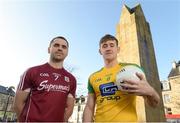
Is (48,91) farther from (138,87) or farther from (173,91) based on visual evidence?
(173,91)

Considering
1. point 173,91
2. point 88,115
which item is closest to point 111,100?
point 88,115

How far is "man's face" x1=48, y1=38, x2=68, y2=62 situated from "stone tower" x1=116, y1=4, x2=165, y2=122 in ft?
11.5

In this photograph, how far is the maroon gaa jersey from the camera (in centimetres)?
302

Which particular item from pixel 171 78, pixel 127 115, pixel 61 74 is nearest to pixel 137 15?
pixel 61 74

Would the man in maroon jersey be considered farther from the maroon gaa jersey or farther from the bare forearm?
the bare forearm

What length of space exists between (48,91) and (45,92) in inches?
1.9

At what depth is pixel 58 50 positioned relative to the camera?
11.5 feet

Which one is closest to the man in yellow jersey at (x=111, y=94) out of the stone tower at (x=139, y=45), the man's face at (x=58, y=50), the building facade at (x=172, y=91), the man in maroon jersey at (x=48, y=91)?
the man in maroon jersey at (x=48, y=91)

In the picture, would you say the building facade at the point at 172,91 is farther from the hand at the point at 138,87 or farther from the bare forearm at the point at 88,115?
the hand at the point at 138,87

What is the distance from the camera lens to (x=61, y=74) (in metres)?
3.50

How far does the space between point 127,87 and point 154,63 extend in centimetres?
561

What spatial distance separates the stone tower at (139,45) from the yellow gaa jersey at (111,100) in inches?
130

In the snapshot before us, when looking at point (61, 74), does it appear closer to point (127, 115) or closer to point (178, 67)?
point (127, 115)

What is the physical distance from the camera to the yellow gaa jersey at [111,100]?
279cm
